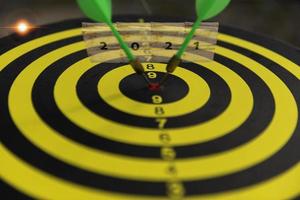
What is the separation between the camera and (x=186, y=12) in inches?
69.0

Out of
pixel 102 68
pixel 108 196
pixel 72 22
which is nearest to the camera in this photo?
pixel 108 196

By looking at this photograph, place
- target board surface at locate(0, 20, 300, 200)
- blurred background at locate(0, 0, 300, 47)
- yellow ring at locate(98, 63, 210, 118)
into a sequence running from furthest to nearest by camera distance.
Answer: blurred background at locate(0, 0, 300, 47), yellow ring at locate(98, 63, 210, 118), target board surface at locate(0, 20, 300, 200)

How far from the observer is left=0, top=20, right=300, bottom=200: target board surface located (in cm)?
74

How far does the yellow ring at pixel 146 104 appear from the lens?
913mm

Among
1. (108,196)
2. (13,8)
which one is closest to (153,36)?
(108,196)

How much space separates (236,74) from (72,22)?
0.54 meters

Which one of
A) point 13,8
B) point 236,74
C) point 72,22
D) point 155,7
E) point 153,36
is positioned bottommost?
point 236,74

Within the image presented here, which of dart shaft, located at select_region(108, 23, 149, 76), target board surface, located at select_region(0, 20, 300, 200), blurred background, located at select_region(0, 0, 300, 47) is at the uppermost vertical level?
blurred background, located at select_region(0, 0, 300, 47)

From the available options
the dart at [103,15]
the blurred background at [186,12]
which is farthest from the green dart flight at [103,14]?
the blurred background at [186,12]

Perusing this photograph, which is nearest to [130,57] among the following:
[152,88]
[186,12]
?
[152,88]

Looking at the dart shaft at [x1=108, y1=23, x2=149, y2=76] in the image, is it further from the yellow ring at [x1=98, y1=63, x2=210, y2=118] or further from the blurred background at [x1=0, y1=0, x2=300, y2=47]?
the blurred background at [x1=0, y1=0, x2=300, y2=47]

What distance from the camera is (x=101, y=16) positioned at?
3.21 feet

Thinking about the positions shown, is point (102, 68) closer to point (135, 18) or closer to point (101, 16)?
point (101, 16)

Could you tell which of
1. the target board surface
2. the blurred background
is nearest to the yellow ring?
the target board surface
